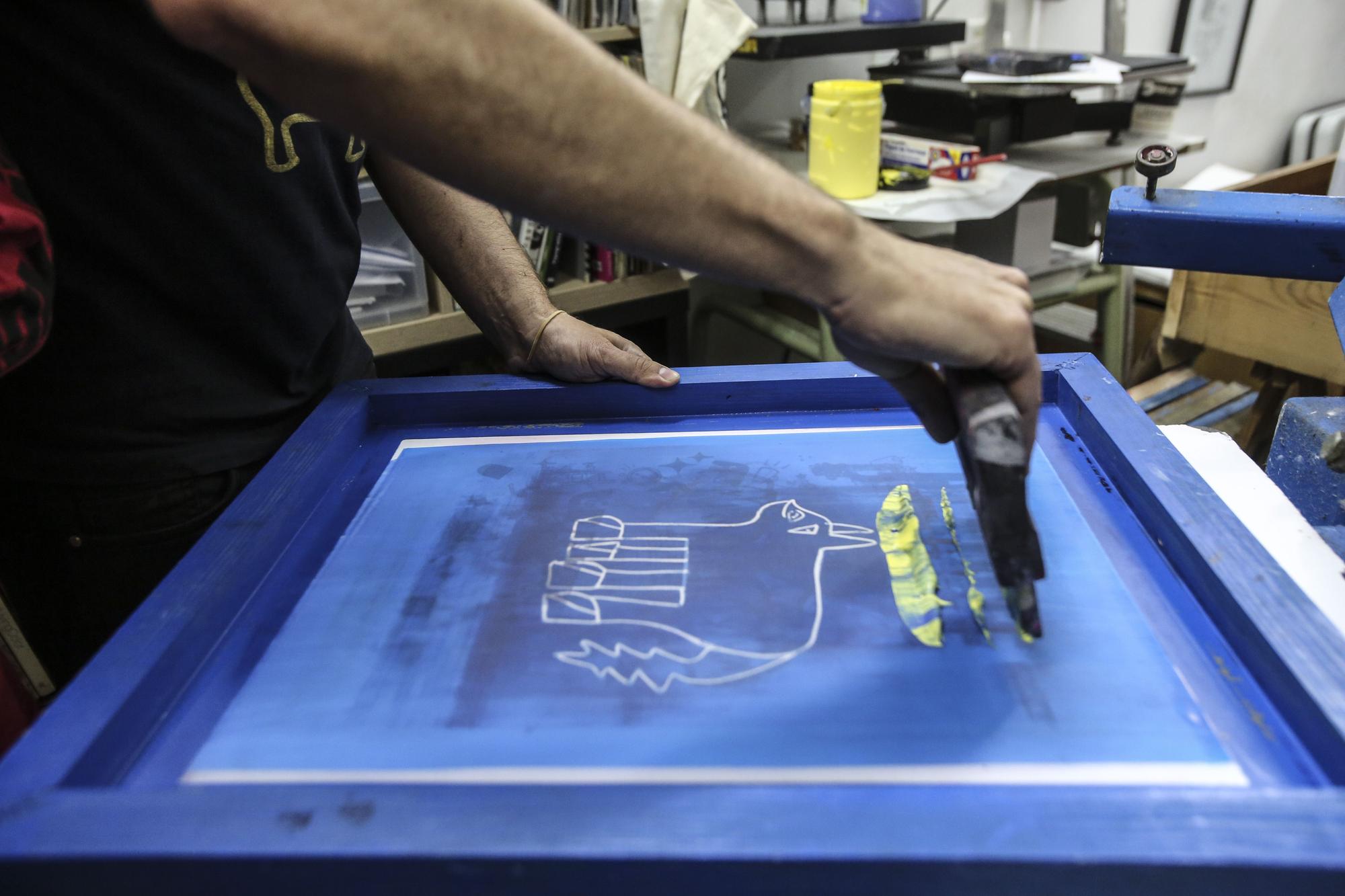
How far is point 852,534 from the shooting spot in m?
0.67

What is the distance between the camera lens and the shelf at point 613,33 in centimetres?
166

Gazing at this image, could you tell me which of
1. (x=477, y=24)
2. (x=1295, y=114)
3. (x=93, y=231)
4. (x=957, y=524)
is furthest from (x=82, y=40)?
(x=1295, y=114)

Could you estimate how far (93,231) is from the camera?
701 mm

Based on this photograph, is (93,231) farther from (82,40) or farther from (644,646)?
(644,646)

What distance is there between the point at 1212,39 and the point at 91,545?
320 centimetres

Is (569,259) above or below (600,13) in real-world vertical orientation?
below

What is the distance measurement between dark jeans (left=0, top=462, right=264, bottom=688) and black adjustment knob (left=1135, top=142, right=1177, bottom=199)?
2.72ft

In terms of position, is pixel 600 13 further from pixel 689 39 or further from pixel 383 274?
pixel 383 274

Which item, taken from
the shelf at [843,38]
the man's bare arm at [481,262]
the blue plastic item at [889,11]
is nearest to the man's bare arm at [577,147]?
the man's bare arm at [481,262]

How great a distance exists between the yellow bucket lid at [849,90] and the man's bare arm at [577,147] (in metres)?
1.20

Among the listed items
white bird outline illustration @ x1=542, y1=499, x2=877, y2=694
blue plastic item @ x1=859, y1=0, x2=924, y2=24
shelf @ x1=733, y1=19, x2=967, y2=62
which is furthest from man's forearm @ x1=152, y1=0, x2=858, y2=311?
blue plastic item @ x1=859, y1=0, x2=924, y2=24

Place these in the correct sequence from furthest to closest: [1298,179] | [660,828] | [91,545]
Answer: [1298,179], [91,545], [660,828]

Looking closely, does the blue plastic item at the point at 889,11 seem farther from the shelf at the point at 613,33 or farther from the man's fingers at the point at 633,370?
the man's fingers at the point at 633,370

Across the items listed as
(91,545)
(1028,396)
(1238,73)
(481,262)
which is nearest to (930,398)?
(1028,396)
